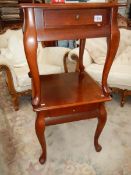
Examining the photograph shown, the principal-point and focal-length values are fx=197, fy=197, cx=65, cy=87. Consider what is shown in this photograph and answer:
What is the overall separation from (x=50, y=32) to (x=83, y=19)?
0.20 meters

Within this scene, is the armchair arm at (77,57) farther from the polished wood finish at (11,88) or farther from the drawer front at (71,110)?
the drawer front at (71,110)

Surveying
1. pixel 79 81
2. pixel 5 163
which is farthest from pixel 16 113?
pixel 79 81

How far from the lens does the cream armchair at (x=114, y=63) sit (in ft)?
6.83

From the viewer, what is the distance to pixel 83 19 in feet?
3.65

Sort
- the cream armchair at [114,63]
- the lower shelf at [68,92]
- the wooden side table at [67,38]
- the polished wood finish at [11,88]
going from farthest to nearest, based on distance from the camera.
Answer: the cream armchair at [114,63]
the polished wood finish at [11,88]
the lower shelf at [68,92]
the wooden side table at [67,38]

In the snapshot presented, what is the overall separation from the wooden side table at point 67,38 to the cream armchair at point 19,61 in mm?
584

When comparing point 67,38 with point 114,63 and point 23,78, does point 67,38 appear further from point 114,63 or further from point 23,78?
point 114,63

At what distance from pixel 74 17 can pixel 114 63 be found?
50.9 inches

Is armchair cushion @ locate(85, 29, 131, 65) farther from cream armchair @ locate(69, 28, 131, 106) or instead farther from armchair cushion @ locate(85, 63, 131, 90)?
armchair cushion @ locate(85, 63, 131, 90)

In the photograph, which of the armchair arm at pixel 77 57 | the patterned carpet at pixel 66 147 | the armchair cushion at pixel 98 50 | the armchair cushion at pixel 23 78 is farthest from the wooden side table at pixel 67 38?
the armchair cushion at pixel 98 50

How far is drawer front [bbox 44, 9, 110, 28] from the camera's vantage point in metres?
1.07

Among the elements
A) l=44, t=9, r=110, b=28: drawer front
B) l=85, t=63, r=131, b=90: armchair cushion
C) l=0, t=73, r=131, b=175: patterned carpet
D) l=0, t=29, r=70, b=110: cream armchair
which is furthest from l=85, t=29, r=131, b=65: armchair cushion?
l=44, t=9, r=110, b=28: drawer front

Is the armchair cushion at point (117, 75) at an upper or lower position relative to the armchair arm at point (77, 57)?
lower

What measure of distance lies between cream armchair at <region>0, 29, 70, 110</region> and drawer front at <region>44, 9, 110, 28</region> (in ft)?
3.35
